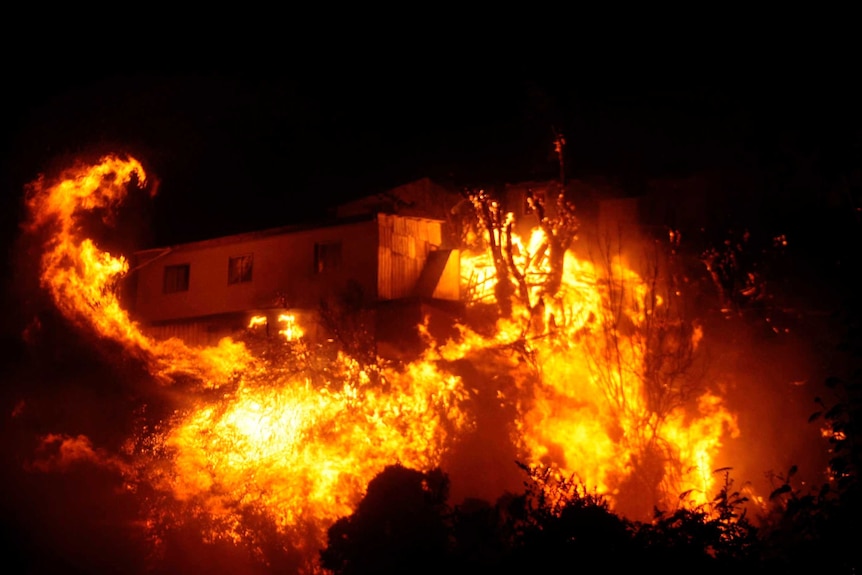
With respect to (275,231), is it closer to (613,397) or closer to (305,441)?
(305,441)

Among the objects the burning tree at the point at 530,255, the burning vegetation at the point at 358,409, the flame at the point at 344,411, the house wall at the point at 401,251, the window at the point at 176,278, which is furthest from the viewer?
the window at the point at 176,278

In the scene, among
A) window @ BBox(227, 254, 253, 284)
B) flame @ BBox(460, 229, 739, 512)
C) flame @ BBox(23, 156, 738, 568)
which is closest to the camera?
flame @ BBox(23, 156, 738, 568)

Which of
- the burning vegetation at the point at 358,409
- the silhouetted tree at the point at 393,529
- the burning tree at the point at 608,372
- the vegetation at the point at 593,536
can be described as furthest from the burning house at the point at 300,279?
the vegetation at the point at 593,536

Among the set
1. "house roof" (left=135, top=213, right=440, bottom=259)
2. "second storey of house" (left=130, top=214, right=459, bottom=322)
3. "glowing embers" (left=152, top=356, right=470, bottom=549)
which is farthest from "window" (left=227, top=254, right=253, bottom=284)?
"glowing embers" (left=152, top=356, right=470, bottom=549)

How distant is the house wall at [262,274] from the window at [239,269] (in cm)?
15

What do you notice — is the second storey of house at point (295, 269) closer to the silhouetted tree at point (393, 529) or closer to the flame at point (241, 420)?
the flame at point (241, 420)

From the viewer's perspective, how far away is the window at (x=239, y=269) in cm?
2598

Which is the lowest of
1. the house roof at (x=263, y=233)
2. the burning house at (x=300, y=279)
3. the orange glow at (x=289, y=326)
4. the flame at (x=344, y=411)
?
the flame at (x=344, y=411)

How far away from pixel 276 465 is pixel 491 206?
41.3 feet

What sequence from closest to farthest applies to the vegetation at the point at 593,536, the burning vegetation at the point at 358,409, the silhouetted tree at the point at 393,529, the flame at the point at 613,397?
the vegetation at the point at 593,536
the silhouetted tree at the point at 393,529
the burning vegetation at the point at 358,409
the flame at the point at 613,397

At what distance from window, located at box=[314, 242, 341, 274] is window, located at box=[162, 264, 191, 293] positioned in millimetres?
5316

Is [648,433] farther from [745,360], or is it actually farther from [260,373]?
[260,373]

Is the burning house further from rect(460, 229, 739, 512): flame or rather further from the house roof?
rect(460, 229, 739, 512): flame

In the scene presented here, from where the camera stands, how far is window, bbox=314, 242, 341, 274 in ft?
81.2
